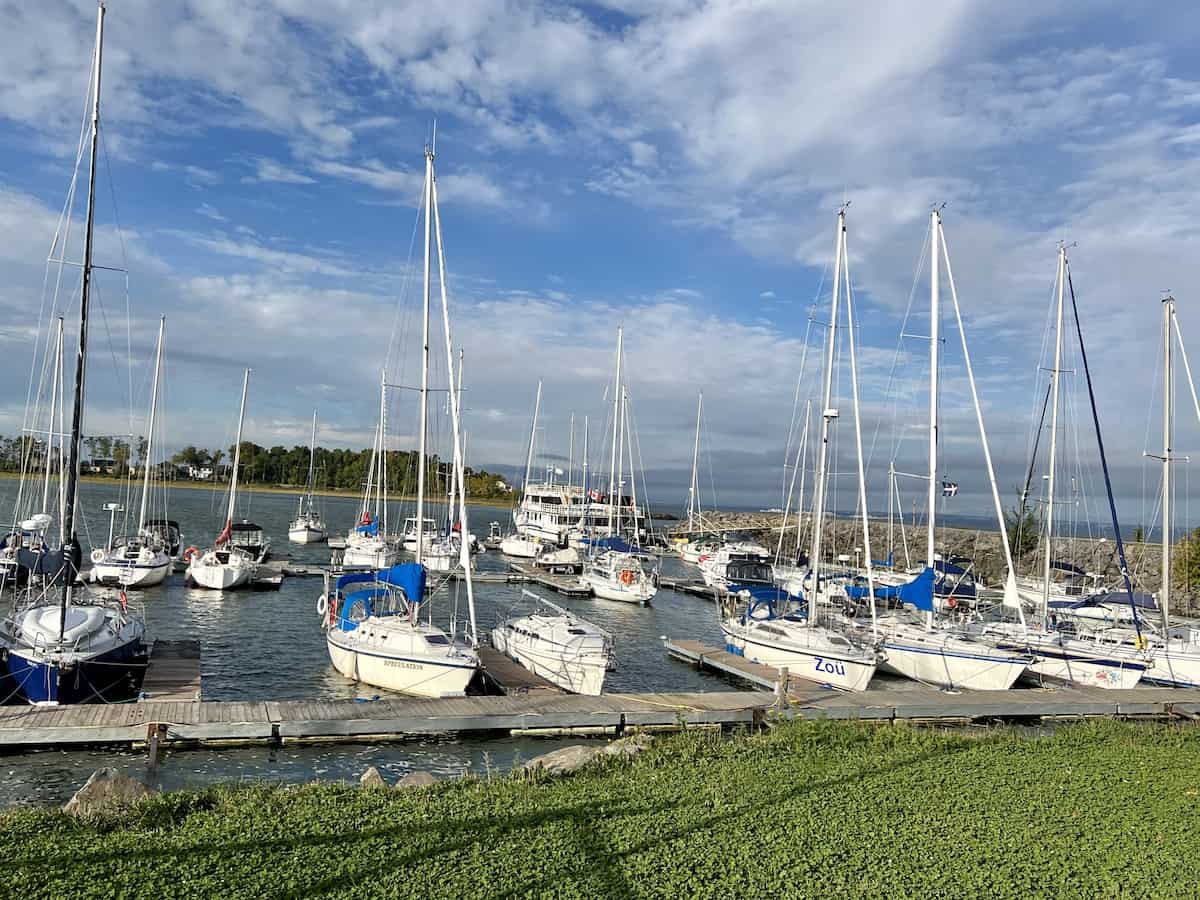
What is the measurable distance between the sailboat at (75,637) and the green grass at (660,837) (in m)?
8.56

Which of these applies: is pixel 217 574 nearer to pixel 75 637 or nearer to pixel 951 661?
pixel 75 637

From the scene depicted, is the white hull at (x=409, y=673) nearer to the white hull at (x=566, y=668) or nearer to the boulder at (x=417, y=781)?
the white hull at (x=566, y=668)

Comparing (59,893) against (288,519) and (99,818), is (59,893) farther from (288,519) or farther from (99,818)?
(288,519)

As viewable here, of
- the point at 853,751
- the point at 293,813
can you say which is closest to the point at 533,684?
the point at 853,751

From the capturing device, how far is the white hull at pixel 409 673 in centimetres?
1995

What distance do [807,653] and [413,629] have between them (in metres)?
11.1

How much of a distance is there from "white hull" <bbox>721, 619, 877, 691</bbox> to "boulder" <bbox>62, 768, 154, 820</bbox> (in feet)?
53.8

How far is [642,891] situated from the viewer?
8516 mm

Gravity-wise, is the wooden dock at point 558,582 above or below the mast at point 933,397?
below

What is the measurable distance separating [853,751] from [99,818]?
1172 centimetres

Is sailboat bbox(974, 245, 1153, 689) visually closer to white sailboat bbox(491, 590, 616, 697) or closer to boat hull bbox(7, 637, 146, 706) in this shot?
white sailboat bbox(491, 590, 616, 697)

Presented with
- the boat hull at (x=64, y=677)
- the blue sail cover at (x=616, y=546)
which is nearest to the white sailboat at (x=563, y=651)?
the boat hull at (x=64, y=677)

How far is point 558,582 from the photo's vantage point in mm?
48625

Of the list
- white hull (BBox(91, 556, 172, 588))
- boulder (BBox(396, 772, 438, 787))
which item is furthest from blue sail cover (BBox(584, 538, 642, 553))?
boulder (BBox(396, 772, 438, 787))
